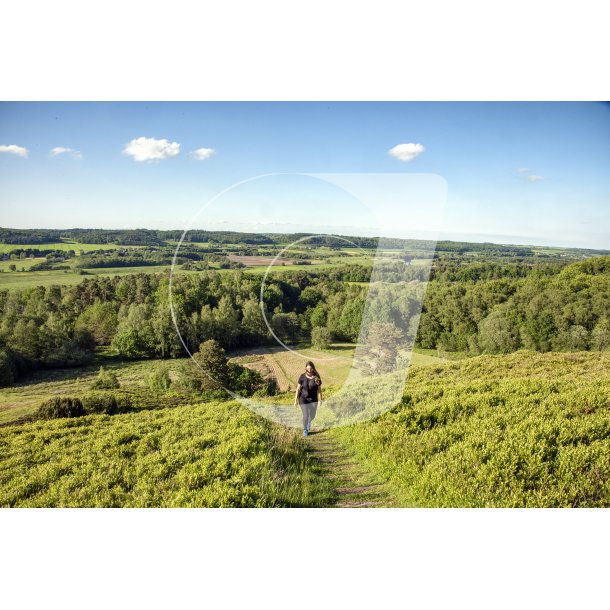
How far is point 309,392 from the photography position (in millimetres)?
4141

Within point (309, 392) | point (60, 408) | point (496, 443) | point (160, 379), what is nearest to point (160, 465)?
point (309, 392)

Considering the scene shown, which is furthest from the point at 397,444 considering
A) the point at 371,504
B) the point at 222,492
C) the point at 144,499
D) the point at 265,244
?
the point at 265,244

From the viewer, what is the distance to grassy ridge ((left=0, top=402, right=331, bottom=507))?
342 centimetres

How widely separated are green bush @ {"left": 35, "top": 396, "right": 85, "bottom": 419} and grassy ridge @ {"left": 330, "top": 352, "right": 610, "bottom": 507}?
410 centimetres

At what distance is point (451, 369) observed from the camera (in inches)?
265

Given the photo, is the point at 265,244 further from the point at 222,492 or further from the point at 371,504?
the point at 371,504

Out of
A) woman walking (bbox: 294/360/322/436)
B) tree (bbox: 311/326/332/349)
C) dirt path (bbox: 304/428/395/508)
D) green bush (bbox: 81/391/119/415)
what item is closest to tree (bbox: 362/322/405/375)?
tree (bbox: 311/326/332/349)

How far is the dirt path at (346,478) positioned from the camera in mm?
3496

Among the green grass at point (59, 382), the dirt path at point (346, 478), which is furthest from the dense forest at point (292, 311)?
the dirt path at point (346, 478)

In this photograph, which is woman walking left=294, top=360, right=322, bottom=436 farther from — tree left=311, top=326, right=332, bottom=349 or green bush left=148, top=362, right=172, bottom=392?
green bush left=148, top=362, right=172, bottom=392

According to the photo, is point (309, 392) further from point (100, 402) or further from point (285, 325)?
point (100, 402)

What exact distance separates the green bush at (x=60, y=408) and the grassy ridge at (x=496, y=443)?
13.5 ft

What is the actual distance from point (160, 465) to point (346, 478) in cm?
214

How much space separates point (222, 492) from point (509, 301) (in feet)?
25.9
